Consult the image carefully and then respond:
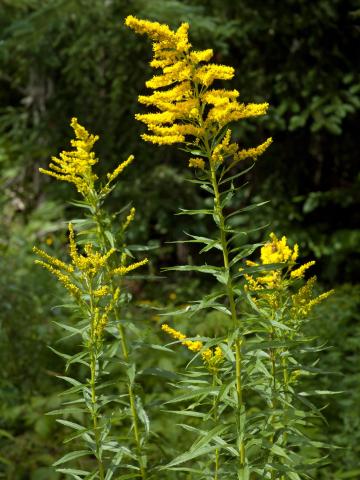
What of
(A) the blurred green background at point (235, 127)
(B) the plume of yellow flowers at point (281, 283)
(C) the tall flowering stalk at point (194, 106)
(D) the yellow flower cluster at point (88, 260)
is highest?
(C) the tall flowering stalk at point (194, 106)

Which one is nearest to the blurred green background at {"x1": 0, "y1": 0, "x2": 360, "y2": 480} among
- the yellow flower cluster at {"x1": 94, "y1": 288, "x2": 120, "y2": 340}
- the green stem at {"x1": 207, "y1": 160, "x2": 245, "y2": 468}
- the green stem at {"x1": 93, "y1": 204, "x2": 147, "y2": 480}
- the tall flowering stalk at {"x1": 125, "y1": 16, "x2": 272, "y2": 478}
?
the green stem at {"x1": 93, "y1": 204, "x2": 147, "y2": 480}

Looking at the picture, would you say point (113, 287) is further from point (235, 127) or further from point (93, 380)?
point (235, 127)

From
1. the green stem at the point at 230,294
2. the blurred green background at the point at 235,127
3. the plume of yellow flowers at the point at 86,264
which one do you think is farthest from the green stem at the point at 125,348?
the blurred green background at the point at 235,127

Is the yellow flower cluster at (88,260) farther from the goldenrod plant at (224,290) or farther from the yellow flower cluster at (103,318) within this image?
the goldenrod plant at (224,290)

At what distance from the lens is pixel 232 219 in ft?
22.8

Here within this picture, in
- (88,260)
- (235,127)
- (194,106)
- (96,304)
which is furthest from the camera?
(235,127)

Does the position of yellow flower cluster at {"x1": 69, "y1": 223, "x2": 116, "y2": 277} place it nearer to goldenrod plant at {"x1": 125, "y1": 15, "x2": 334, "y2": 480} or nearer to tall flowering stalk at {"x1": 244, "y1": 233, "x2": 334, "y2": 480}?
goldenrod plant at {"x1": 125, "y1": 15, "x2": 334, "y2": 480}

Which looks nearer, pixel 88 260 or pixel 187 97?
pixel 187 97

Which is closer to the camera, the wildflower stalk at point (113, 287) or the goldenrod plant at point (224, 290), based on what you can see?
the goldenrod plant at point (224, 290)

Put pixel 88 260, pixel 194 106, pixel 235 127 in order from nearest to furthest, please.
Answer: pixel 194 106
pixel 88 260
pixel 235 127

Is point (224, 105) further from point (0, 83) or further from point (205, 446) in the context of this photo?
point (0, 83)

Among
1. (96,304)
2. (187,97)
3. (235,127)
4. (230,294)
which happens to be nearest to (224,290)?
(230,294)

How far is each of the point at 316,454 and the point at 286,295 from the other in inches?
65.5

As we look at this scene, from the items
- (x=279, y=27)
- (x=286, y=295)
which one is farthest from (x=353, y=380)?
(x=279, y=27)
